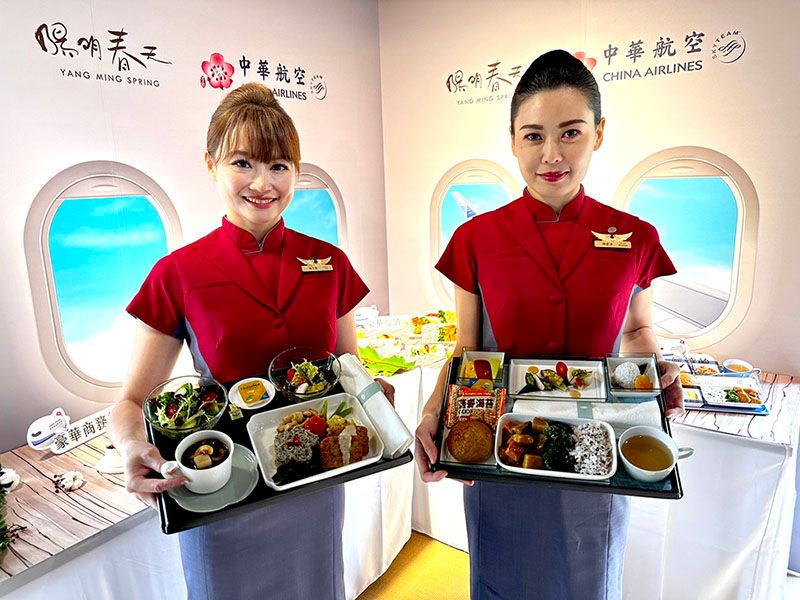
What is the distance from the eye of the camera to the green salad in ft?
5.24

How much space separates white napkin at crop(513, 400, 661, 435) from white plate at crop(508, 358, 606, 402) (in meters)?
0.03

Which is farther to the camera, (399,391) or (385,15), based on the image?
(385,15)

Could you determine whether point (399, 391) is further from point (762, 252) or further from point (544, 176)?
point (762, 252)

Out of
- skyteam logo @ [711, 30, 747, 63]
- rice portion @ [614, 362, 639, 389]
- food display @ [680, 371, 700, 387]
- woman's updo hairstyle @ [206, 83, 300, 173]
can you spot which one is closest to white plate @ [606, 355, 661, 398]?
rice portion @ [614, 362, 639, 389]

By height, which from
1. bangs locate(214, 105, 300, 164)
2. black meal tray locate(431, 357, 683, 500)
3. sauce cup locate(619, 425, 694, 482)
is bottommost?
black meal tray locate(431, 357, 683, 500)

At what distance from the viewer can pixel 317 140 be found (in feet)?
13.0

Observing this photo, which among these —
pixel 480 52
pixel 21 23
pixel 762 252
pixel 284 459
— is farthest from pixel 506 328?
pixel 480 52

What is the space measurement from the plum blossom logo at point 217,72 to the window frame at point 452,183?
70.8 inches

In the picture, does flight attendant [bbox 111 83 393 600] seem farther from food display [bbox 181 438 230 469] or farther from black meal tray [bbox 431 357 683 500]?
black meal tray [bbox 431 357 683 500]

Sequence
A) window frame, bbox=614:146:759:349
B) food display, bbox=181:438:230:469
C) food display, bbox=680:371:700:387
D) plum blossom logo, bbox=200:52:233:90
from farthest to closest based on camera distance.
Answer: window frame, bbox=614:146:759:349 < plum blossom logo, bbox=200:52:233:90 < food display, bbox=680:371:700:387 < food display, bbox=181:438:230:469

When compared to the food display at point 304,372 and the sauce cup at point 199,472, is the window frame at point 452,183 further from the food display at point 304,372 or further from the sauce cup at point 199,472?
the sauce cup at point 199,472

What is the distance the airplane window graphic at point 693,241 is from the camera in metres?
3.37

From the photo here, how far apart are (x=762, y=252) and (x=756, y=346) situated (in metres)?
0.59

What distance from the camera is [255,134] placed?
178 centimetres
